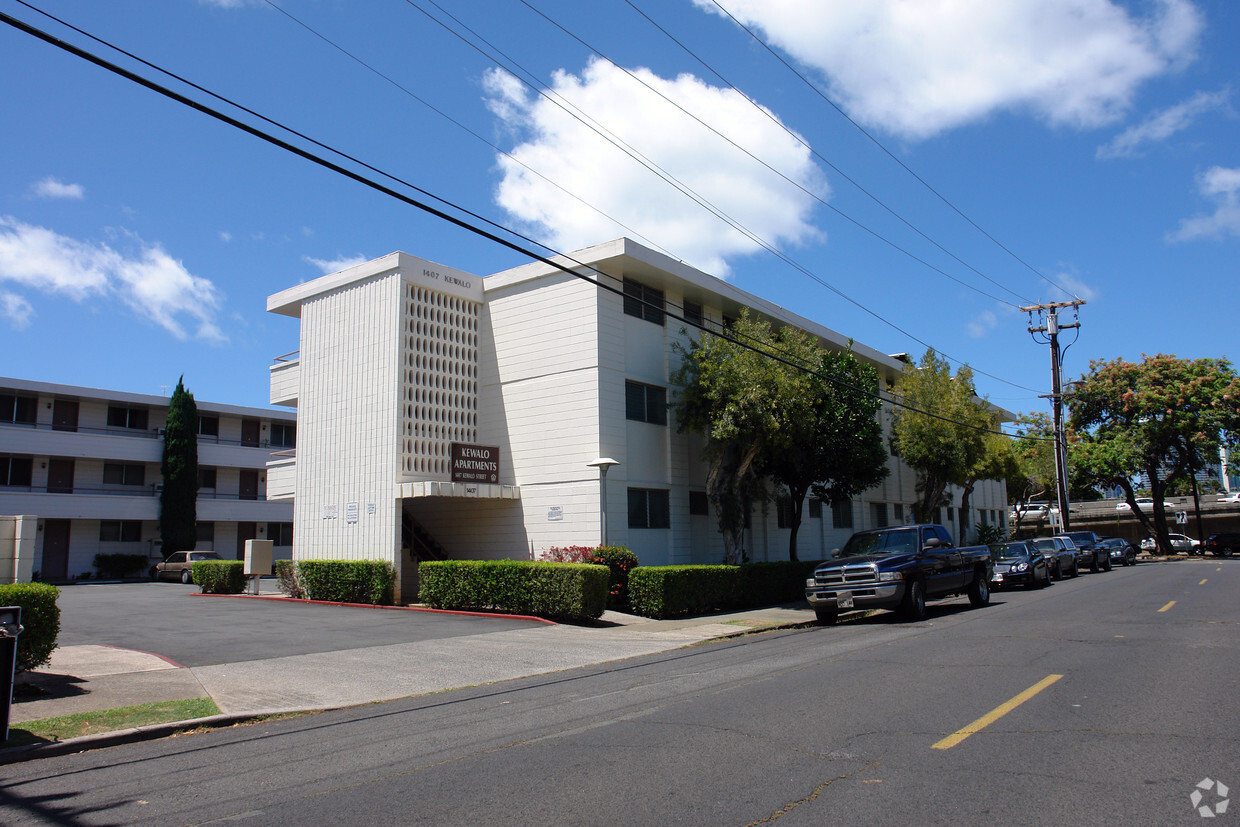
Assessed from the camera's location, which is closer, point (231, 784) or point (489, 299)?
point (231, 784)

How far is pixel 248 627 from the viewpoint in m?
17.0

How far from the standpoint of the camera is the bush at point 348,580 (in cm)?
2156

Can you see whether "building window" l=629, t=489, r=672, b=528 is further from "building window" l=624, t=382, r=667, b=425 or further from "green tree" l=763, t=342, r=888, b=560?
"green tree" l=763, t=342, r=888, b=560

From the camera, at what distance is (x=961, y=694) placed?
27.5ft

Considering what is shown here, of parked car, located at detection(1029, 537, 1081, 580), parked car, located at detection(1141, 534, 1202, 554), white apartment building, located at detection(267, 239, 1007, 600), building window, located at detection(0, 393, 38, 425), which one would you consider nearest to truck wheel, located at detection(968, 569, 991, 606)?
white apartment building, located at detection(267, 239, 1007, 600)

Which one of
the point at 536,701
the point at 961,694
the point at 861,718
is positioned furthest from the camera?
the point at 536,701

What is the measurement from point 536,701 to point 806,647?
213 inches

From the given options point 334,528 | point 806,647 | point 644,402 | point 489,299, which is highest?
point 489,299

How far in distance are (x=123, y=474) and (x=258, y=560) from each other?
1863 centimetres

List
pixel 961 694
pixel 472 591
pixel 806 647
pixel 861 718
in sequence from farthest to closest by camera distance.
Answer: pixel 472 591
pixel 806 647
pixel 961 694
pixel 861 718

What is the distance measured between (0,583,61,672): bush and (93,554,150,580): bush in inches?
1341

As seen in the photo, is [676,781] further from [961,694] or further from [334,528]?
[334,528]

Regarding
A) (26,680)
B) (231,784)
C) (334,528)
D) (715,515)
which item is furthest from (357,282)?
(231,784)

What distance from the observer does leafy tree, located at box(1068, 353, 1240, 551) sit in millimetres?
44188
